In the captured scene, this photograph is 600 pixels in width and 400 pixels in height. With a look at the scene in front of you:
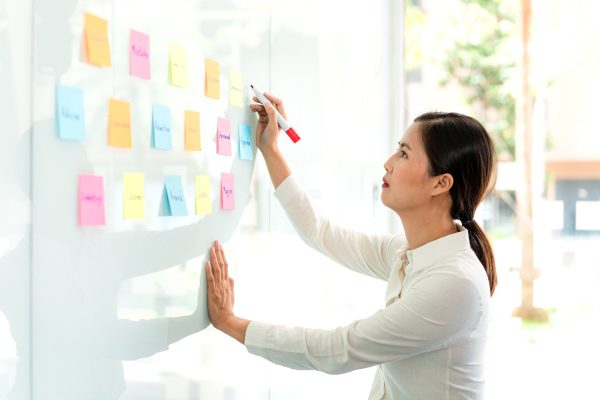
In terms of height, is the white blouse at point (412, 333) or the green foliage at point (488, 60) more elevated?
the green foliage at point (488, 60)

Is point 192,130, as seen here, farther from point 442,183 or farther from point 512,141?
point 512,141

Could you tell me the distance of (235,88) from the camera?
140 centimetres

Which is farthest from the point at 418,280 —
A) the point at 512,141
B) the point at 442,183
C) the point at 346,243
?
the point at 512,141

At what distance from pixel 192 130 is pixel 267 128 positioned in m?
0.31

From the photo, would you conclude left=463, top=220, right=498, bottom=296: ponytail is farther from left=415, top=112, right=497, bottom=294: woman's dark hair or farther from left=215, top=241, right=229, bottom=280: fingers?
left=215, top=241, right=229, bottom=280: fingers

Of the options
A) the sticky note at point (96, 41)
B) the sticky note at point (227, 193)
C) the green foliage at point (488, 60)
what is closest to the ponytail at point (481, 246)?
the sticky note at point (227, 193)

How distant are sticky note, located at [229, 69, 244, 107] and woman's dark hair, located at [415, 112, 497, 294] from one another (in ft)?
1.32

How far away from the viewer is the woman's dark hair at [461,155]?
1.52m

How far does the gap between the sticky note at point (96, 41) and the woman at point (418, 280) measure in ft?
1.56

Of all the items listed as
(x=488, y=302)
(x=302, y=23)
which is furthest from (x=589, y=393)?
(x=302, y=23)

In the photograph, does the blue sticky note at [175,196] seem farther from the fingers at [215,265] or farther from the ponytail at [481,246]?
the ponytail at [481,246]

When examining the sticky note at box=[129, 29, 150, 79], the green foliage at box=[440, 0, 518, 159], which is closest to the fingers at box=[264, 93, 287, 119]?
the sticky note at box=[129, 29, 150, 79]

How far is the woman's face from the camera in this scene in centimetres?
152

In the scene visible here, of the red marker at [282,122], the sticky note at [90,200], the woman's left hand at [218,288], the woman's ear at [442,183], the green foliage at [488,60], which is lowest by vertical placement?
the woman's left hand at [218,288]
